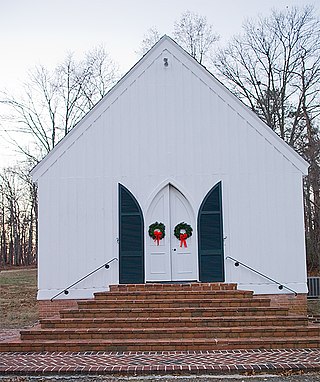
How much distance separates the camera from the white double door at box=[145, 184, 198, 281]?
13.6 metres

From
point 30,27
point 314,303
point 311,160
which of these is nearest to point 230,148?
point 30,27

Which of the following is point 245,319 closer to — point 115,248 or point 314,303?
point 115,248

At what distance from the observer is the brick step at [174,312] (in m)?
10.9

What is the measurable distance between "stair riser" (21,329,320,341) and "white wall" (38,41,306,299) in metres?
3.17

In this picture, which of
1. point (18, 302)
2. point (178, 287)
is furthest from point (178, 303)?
point (18, 302)

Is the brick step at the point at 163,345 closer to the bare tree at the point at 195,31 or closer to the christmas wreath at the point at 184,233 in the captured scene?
the christmas wreath at the point at 184,233

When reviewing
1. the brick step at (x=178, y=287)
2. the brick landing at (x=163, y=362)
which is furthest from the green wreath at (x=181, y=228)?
the brick landing at (x=163, y=362)

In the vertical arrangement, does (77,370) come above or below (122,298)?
below

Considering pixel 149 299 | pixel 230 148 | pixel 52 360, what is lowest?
pixel 52 360

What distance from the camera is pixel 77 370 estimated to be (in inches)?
317

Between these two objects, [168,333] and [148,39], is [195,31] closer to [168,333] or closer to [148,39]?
[148,39]

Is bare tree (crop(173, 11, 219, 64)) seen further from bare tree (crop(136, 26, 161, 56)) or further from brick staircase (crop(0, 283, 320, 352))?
brick staircase (crop(0, 283, 320, 352))

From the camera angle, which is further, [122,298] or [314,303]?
[314,303]

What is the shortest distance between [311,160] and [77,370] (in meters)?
19.0
